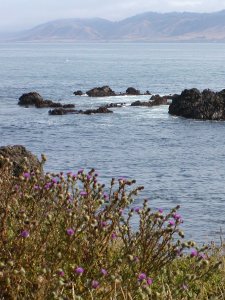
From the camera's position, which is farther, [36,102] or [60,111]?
[36,102]

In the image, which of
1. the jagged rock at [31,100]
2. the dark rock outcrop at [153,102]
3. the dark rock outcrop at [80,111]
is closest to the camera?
the dark rock outcrop at [80,111]

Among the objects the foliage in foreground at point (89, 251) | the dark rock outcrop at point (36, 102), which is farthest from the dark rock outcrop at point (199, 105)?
the foliage in foreground at point (89, 251)

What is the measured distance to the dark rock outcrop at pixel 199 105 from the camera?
4904 centimetres

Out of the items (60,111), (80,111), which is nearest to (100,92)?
(80,111)

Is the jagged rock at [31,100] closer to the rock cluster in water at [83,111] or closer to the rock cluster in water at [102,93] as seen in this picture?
the rock cluster in water at [83,111]

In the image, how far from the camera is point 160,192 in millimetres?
23891

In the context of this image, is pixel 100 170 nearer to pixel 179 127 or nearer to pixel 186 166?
pixel 186 166

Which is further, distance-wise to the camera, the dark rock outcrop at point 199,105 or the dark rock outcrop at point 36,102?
the dark rock outcrop at point 36,102

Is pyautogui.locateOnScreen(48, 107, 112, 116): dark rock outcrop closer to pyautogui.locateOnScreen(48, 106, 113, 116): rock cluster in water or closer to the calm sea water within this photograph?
pyautogui.locateOnScreen(48, 106, 113, 116): rock cluster in water

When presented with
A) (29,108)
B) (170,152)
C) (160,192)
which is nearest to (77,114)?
(29,108)

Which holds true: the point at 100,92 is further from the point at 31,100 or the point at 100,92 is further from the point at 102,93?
the point at 31,100

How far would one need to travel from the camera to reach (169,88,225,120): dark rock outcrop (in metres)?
49.0

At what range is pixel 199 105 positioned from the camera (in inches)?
1965

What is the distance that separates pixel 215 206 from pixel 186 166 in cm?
775
